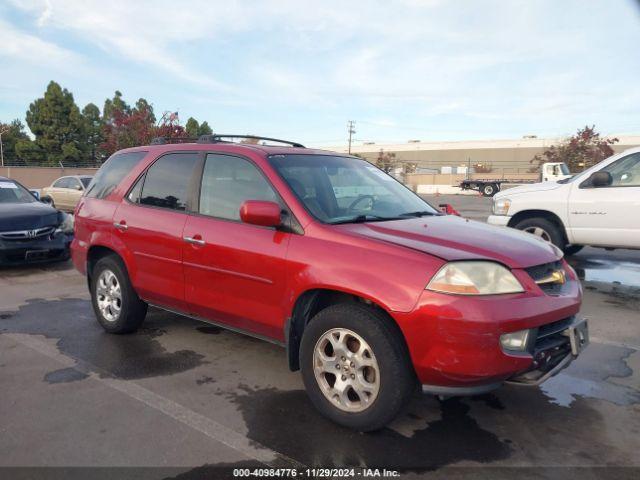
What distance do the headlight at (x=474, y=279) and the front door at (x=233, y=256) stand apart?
1.06m

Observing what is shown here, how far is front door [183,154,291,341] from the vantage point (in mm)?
3422

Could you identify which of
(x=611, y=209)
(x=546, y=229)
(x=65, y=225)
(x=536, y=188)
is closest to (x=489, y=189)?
(x=536, y=188)

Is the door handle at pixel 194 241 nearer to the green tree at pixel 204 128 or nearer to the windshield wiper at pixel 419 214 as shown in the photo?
the windshield wiper at pixel 419 214

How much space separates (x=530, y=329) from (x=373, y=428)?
104 centimetres

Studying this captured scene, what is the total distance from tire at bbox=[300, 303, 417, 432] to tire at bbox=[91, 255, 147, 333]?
212cm

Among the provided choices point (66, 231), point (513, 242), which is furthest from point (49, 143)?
point (513, 242)

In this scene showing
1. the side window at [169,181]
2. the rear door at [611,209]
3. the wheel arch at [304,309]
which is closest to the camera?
the wheel arch at [304,309]

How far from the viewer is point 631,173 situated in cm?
699

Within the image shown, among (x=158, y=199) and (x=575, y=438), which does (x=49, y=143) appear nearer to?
(x=158, y=199)

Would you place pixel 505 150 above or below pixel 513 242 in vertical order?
above

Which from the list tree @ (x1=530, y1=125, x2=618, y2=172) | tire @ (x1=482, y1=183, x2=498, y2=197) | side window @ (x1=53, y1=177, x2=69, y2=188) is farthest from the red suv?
tree @ (x1=530, y1=125, x2=618, y2=172)

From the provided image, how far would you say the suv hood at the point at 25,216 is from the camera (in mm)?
7691

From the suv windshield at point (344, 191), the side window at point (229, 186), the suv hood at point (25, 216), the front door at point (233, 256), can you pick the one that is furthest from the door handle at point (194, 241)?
the suv hood at point (25, 216)

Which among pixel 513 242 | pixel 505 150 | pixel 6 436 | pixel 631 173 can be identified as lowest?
pixel 6 436
